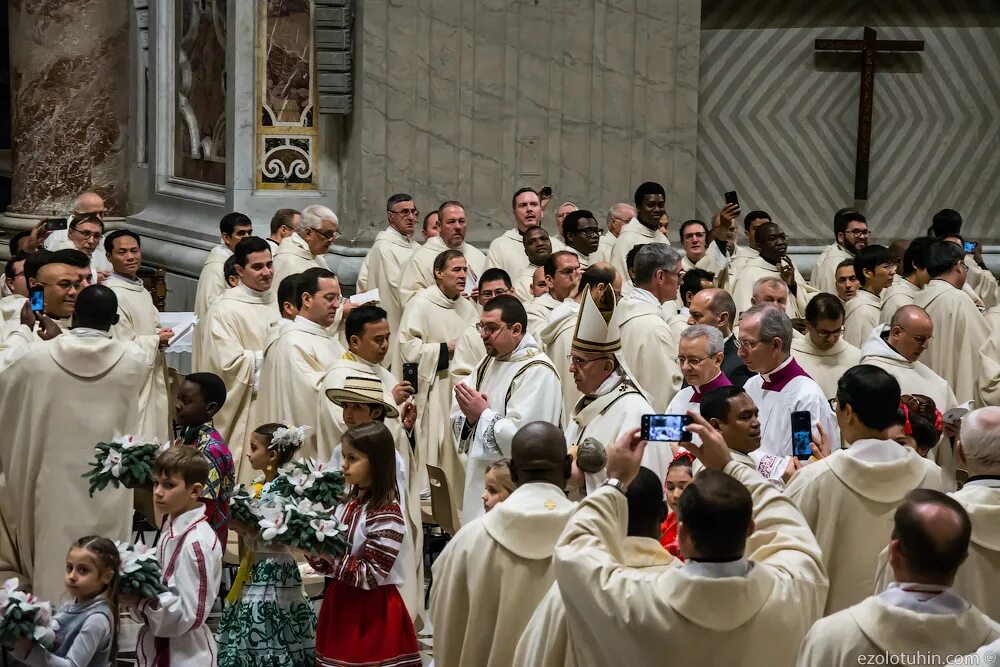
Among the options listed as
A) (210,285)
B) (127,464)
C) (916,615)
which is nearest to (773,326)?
(127,464)

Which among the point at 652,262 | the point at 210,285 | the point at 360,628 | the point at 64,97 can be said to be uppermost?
the point at 64,97

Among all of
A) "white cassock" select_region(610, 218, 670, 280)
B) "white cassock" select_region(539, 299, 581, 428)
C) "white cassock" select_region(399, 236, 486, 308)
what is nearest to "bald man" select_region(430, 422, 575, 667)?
"white cassock" select_region(539, 299, 581, 428)

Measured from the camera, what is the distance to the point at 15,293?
28.9 ft

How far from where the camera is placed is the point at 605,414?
6125mm

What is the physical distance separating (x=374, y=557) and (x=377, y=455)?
1.21 ft

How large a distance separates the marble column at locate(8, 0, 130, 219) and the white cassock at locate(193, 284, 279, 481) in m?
6.46

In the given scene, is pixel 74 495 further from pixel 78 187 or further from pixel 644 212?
pixel 78 187

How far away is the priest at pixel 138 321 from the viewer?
8.80 meters

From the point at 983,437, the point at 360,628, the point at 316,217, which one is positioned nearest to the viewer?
the point at 983,437

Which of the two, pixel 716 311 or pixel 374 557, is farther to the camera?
pixel 716 311

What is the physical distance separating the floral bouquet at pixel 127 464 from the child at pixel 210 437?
0.35 metres

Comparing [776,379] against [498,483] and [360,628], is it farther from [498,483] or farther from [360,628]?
[360,628]

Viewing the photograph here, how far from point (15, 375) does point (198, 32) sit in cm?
735

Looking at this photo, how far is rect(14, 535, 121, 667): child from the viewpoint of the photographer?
5172 millimetres
